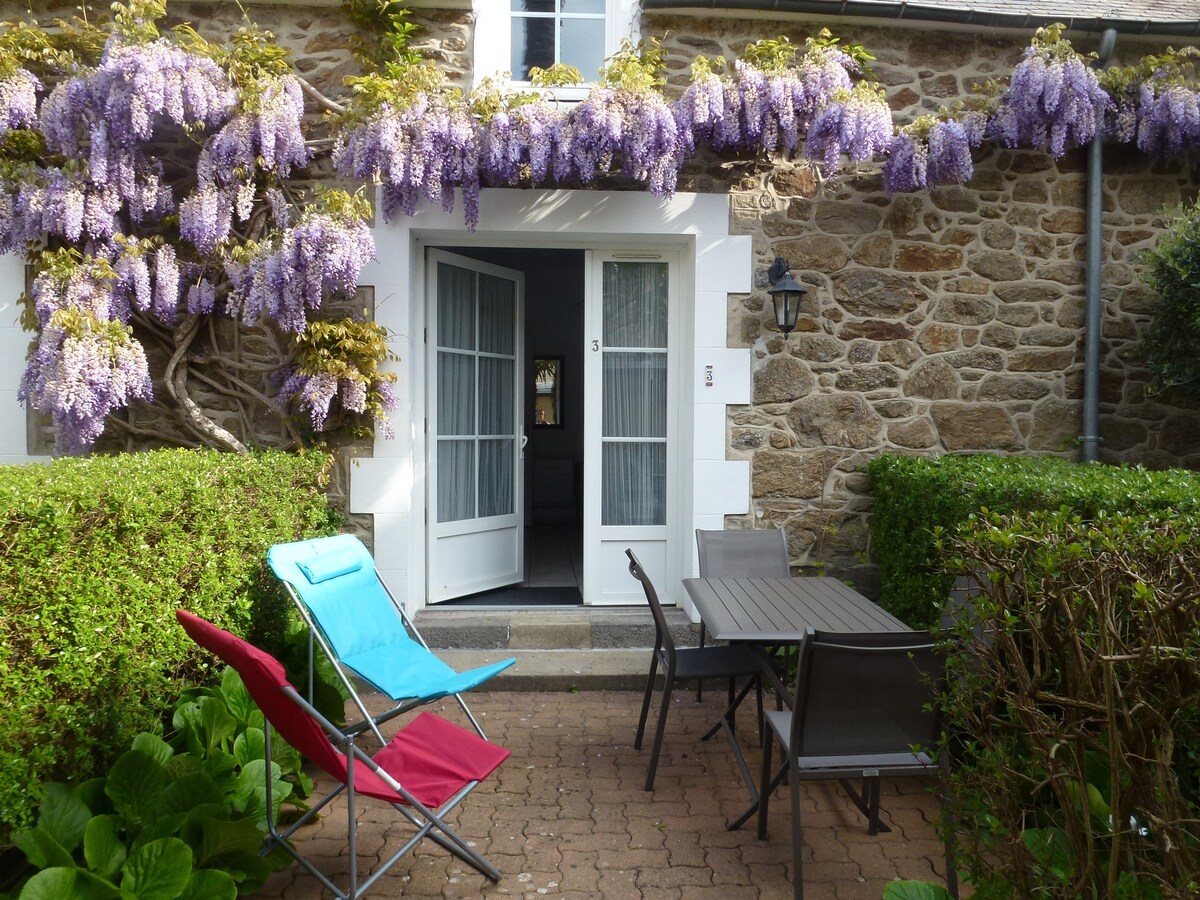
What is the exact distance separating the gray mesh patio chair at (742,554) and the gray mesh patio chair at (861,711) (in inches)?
64.0

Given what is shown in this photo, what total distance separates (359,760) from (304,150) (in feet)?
10.6

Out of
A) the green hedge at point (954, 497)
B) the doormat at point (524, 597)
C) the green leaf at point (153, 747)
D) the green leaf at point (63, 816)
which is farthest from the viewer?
the doormat at point (524, 597)

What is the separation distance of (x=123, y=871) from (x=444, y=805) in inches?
32.4

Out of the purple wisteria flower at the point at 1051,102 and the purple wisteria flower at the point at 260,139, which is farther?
the purple wisteria flower at the point at 1051,102

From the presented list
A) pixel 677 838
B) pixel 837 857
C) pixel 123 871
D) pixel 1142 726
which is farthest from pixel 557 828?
pixel 1142 726

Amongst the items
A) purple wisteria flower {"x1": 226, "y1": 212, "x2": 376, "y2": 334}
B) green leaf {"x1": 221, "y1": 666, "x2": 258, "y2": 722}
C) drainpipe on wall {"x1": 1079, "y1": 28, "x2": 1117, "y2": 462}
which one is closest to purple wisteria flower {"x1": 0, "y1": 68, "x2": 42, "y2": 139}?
purple wisteria flower {"x1": 226, "y1": 212, "x2": 376, "y2": 334}

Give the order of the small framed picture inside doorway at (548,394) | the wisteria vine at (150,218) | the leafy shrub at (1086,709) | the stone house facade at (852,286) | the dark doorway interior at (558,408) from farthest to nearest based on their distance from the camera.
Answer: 1. the small framed picture inside doorway at (548,394)
2. the dark doorway interior at (558,408)
3. the stone house facade at (852,286)
4. the wisteria vine at (150,218)
5. the leafy shrub at (1086,709)

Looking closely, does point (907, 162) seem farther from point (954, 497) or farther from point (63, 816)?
point (63, 816)

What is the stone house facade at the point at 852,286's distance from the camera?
4594mm

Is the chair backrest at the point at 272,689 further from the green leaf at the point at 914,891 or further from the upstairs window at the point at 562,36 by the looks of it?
the upstairs window at the point at 562,36

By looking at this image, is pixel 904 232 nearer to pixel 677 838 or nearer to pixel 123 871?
pixel 677 838

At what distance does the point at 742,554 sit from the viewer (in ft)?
13.2

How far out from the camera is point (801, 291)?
4.40m

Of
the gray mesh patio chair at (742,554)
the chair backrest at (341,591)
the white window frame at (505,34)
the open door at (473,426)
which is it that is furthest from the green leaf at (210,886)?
the white window frame at (505,34)
